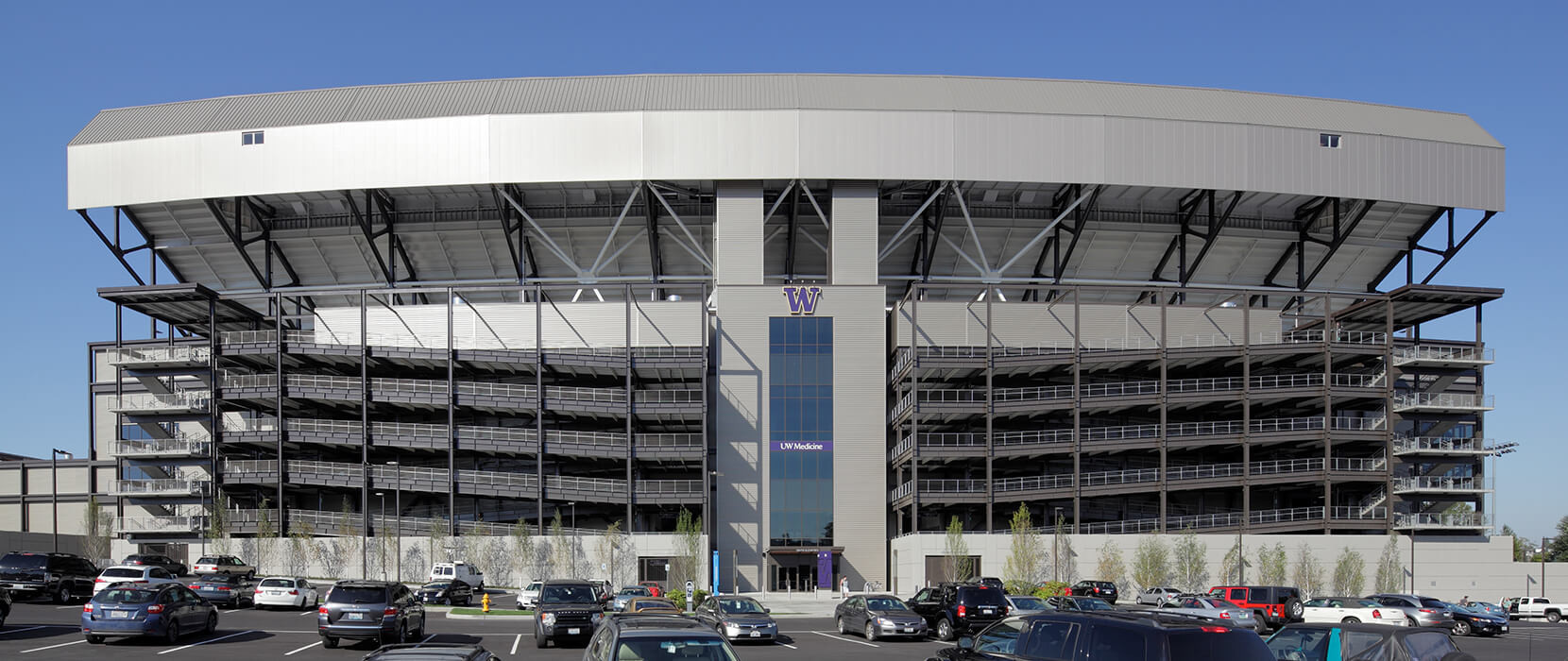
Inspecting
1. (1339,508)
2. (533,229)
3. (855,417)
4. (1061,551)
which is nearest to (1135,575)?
(1061,551)

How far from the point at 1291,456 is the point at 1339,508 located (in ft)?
18.0

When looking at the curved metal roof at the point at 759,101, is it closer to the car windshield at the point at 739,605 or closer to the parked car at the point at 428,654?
the car windshield at the point at 739,605

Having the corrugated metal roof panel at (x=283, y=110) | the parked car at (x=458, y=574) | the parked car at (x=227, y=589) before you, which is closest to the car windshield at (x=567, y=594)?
the parked car at (x=227, y=589)

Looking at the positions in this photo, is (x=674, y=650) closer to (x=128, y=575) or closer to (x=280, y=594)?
(x=128, y=575)

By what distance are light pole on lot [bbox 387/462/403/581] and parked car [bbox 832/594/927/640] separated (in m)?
45.9

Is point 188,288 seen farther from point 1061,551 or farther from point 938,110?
point 1061,551

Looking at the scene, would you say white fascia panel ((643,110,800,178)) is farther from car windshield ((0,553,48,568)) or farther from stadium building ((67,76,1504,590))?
car windshield ((0,553,48,568))

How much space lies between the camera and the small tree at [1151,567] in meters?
75.8

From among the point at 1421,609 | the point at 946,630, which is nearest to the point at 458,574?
the point at 946,630

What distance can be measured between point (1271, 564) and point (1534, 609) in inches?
557

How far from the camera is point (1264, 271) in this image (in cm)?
9775

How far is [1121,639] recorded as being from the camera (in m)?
15.0

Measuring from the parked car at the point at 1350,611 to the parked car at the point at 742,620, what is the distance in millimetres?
20812

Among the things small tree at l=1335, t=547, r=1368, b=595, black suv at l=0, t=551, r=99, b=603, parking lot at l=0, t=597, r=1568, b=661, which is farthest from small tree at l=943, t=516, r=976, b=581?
black suv at l=0, t=551, r=99, b=603
